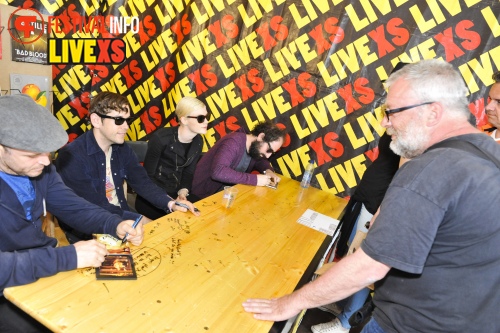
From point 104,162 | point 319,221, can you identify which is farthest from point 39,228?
point 319,221

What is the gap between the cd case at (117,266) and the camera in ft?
4.43

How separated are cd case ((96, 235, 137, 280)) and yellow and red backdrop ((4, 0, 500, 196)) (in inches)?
95.9

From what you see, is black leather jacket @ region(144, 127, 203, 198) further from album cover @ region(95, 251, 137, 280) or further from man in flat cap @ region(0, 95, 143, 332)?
album cover @ region(95, 251, 137, 280)

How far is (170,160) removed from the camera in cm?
297

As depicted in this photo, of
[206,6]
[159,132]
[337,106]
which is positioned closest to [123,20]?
[206,6]

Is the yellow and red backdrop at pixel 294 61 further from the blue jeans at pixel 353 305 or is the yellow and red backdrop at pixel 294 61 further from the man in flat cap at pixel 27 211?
the man in flat cap at pixel 27 211

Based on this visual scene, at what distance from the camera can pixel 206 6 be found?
3.82m

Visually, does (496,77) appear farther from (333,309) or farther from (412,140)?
(333,309)

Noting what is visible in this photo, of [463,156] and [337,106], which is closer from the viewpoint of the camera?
[463,156]

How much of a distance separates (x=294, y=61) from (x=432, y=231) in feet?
9.28

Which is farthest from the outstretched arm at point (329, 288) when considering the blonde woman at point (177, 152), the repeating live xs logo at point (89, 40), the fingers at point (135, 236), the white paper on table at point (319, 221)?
the repeating live xs logo at point (89, 40)

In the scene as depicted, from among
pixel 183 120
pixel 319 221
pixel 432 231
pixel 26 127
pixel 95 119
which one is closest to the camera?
pixel 432 231

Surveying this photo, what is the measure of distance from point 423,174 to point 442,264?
1.09 feet

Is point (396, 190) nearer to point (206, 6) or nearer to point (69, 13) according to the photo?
point (206, 6)
